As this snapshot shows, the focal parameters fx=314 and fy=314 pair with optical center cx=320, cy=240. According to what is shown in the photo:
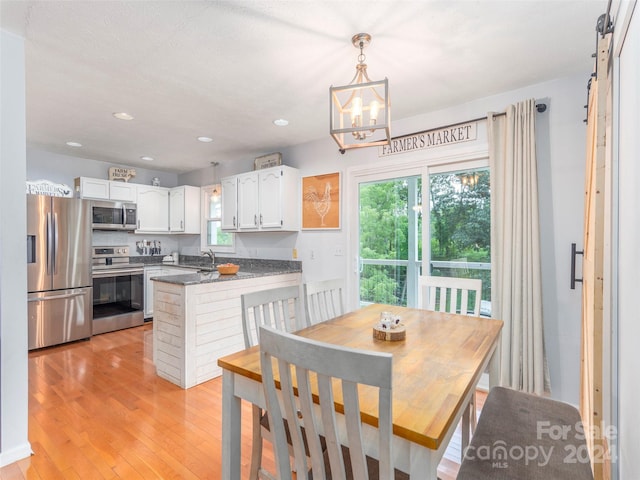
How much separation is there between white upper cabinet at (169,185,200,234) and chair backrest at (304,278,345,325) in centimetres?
379

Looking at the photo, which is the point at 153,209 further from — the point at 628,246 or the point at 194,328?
the point at 628,246

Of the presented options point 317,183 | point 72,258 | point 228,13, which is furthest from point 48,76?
point 317,183

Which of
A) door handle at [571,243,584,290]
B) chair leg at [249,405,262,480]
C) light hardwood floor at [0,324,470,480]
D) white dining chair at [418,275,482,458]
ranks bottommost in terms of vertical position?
light hardwood floor at [0,324,470,480]

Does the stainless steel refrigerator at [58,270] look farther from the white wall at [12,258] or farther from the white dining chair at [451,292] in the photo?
the white dining chair at [451,292]

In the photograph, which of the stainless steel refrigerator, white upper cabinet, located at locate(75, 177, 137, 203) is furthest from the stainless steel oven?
white upper cabinet, located at locate(75, 177, 137, 203)

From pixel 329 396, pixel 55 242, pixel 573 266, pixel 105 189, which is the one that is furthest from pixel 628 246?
pixel 105 189

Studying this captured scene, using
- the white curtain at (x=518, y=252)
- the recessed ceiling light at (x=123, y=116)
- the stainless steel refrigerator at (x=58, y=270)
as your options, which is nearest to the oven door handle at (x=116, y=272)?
the stainless steel refrigerator at (x=58, y=270)

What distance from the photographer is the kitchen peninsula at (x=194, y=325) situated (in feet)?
9.37

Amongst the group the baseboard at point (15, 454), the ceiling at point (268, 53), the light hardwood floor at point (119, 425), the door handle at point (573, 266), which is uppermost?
the ceiling at point (268, 53)

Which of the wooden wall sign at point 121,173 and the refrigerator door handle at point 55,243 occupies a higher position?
the wooden wall sign at point 121,173

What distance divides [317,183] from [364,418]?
128 inches

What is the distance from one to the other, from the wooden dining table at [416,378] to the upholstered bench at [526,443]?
0.61 ft

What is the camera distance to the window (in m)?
5.11

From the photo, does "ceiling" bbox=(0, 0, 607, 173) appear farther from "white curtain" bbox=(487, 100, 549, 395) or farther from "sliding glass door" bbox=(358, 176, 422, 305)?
"sliding glass door" bbox=(358, 176, 422, 305)
